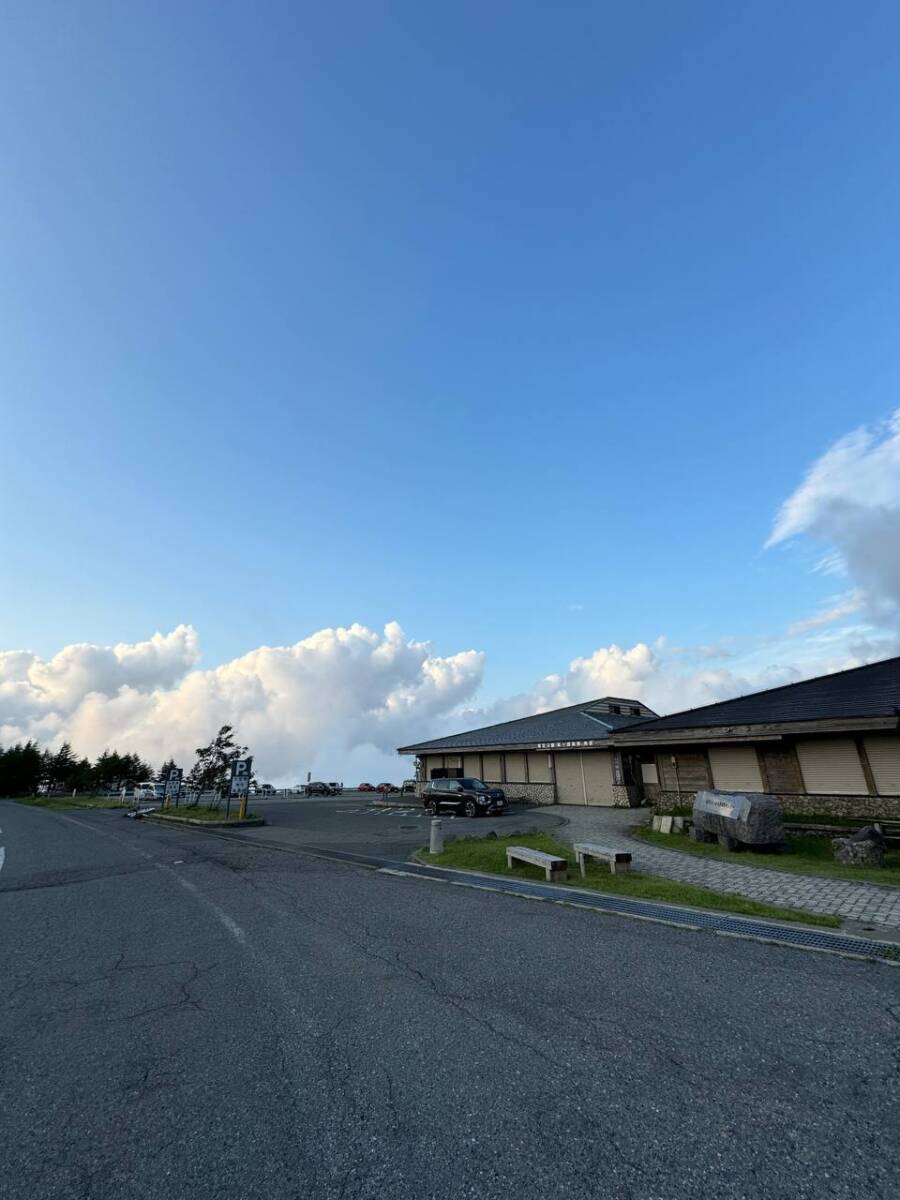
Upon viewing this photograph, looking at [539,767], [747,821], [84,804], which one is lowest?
[747,821]

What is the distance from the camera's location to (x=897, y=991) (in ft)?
16.9

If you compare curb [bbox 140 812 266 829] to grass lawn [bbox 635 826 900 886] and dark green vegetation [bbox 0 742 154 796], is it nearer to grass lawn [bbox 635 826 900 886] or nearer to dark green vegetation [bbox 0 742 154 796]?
grass lawn [bbox 635 826 900 886]

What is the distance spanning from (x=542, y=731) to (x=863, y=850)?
2115 cm

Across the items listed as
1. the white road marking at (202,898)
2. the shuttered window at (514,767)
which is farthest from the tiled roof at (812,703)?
the white road marking at (202,898)

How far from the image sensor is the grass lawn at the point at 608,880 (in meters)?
7.94

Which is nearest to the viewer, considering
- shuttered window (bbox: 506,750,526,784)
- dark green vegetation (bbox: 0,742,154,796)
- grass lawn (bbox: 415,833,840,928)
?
grass lawn (bbox: 415,833,840,928)

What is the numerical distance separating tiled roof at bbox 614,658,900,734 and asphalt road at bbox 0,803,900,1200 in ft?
42.0

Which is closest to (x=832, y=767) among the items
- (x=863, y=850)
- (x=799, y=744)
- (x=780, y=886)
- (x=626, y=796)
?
(x=799, y=744)

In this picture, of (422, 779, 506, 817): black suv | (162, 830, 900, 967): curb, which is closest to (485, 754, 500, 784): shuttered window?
(422, 779, 506, 817): black suv

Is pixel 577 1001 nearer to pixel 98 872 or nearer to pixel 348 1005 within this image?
pixel 348 1005

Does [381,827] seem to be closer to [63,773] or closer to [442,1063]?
[442,1063]

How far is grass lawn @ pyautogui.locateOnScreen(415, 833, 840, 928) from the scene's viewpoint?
7938 millimetres

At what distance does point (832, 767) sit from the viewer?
1655 centimetres

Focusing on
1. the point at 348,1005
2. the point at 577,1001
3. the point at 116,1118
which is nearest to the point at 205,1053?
the point at 116,1118
